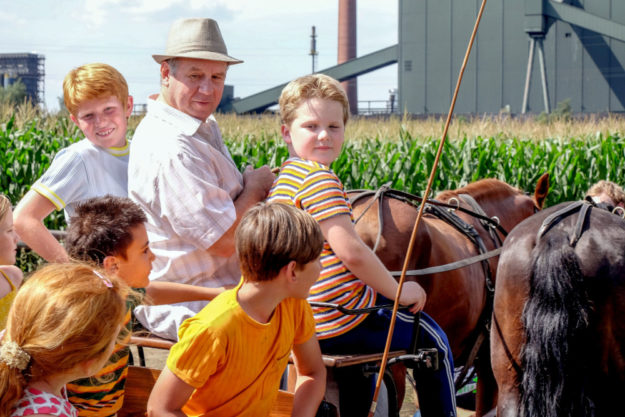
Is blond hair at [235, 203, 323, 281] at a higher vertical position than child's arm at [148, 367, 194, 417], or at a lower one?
higher

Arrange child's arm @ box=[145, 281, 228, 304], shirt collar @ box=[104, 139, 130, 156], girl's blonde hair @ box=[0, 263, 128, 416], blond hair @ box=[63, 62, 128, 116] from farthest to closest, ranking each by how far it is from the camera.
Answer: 1. shirt collar @ box=[104, 139, 130, 156]
2. blond hair @ box=[63, 62, 128, 116]
3. child's arm @ box=[145, 281, 228, 304]
4. girl's blonde hair @ box=[0, 263, 128, 416]

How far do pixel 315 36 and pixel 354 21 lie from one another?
2069 centimetres

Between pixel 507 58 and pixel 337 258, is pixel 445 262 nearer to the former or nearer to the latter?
pixel 337 258

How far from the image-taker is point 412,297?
9.71 feet

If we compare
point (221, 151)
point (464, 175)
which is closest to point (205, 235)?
point (221, 151)

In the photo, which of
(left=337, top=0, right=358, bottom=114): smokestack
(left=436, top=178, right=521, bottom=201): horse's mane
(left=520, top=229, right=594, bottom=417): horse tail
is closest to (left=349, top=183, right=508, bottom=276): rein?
(left=436, top=178, right=521, bottom=201): horse's mane

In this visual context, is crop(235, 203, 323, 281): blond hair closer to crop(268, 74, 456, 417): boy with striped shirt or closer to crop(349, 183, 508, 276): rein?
crop(268, 74, 456, 417): boy with striped shirt

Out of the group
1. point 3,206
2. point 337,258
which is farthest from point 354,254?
point 3,206

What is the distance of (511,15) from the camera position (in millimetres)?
45125

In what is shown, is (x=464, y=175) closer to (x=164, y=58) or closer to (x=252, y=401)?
(x=164, y=58)

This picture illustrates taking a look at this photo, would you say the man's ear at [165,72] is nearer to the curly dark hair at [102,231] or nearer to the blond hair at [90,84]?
the blond hair at [90,84]

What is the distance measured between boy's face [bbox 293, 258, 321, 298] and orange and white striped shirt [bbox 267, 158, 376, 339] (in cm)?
50

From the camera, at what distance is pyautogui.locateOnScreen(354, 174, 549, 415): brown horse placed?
3.95 metres

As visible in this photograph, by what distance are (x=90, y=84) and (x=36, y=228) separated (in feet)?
2.32
